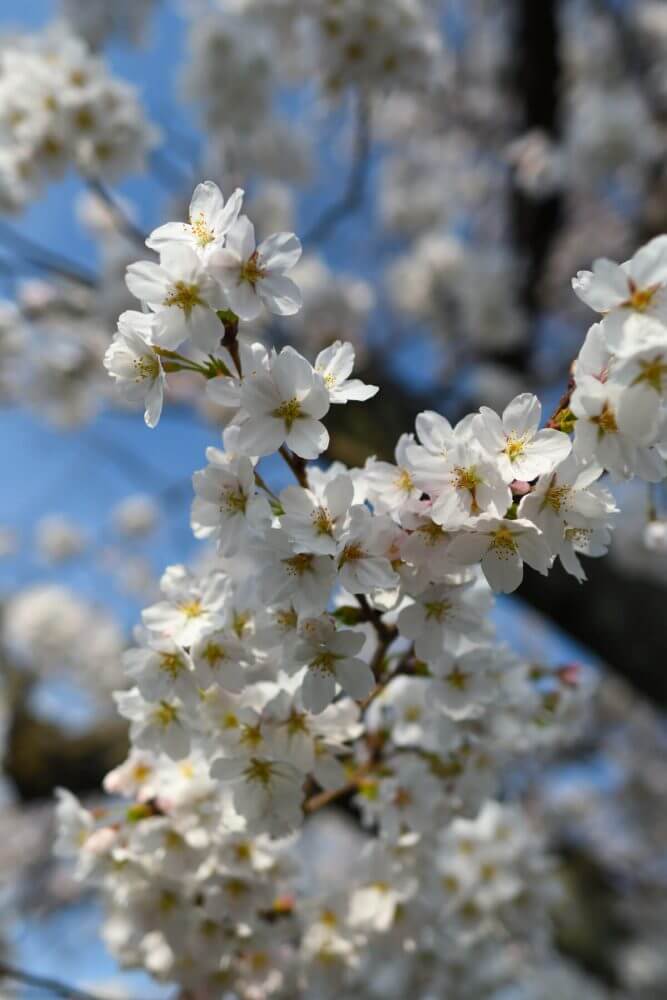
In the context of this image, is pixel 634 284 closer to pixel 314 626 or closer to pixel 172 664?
pixel 314 626

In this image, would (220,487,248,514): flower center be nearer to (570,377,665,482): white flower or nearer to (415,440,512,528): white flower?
(415,440,512,528): white flower

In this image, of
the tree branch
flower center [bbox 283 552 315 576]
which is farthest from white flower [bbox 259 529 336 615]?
the tree branch

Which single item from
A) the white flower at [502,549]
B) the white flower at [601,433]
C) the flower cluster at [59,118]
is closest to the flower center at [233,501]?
the white flower at [502,549]

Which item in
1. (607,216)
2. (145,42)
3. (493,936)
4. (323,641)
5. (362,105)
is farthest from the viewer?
(607,216)

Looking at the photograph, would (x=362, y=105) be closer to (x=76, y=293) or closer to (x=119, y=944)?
(x=76, y=293)

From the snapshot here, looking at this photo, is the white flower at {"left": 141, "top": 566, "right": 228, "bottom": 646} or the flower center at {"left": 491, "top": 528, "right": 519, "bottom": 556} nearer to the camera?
the flower center at {"left": 491, "top": 528, "right": 519, "bottom": 556}

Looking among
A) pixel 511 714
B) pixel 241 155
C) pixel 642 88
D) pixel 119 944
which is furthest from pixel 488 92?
pixel 119 944

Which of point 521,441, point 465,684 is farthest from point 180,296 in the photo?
point 465,684
